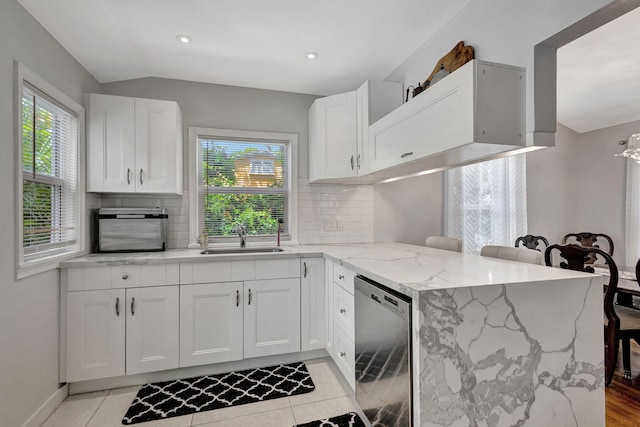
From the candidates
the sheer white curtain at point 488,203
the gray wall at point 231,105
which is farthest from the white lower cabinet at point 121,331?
the sheer white curtain at point 488,203

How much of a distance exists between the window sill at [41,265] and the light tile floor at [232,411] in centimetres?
92

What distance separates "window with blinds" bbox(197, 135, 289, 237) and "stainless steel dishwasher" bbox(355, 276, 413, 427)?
1.56 meters

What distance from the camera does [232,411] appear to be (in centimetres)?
191

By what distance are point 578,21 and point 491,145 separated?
22.4 inches

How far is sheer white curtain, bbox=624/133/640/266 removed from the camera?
3531 millimetres

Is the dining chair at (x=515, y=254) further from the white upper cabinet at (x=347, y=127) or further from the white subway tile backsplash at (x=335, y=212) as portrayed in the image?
the white subway tile backsplash at (x=335, y=212)

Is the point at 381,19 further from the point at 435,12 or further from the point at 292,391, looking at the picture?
the point at 292,391

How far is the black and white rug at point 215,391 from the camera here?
1921mm

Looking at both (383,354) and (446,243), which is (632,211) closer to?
(446,243)

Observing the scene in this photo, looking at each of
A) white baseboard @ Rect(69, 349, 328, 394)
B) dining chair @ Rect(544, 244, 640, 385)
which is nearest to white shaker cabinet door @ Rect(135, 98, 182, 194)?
white baseboard @ Rect(69, 349, 328, 394)

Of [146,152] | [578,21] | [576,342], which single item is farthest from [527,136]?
[146,152]

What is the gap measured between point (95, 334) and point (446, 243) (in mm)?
2835

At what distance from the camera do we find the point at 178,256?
227 cm

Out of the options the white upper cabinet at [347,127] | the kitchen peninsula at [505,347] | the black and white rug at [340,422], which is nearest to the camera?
the kitchen peninsula at [505,347]
